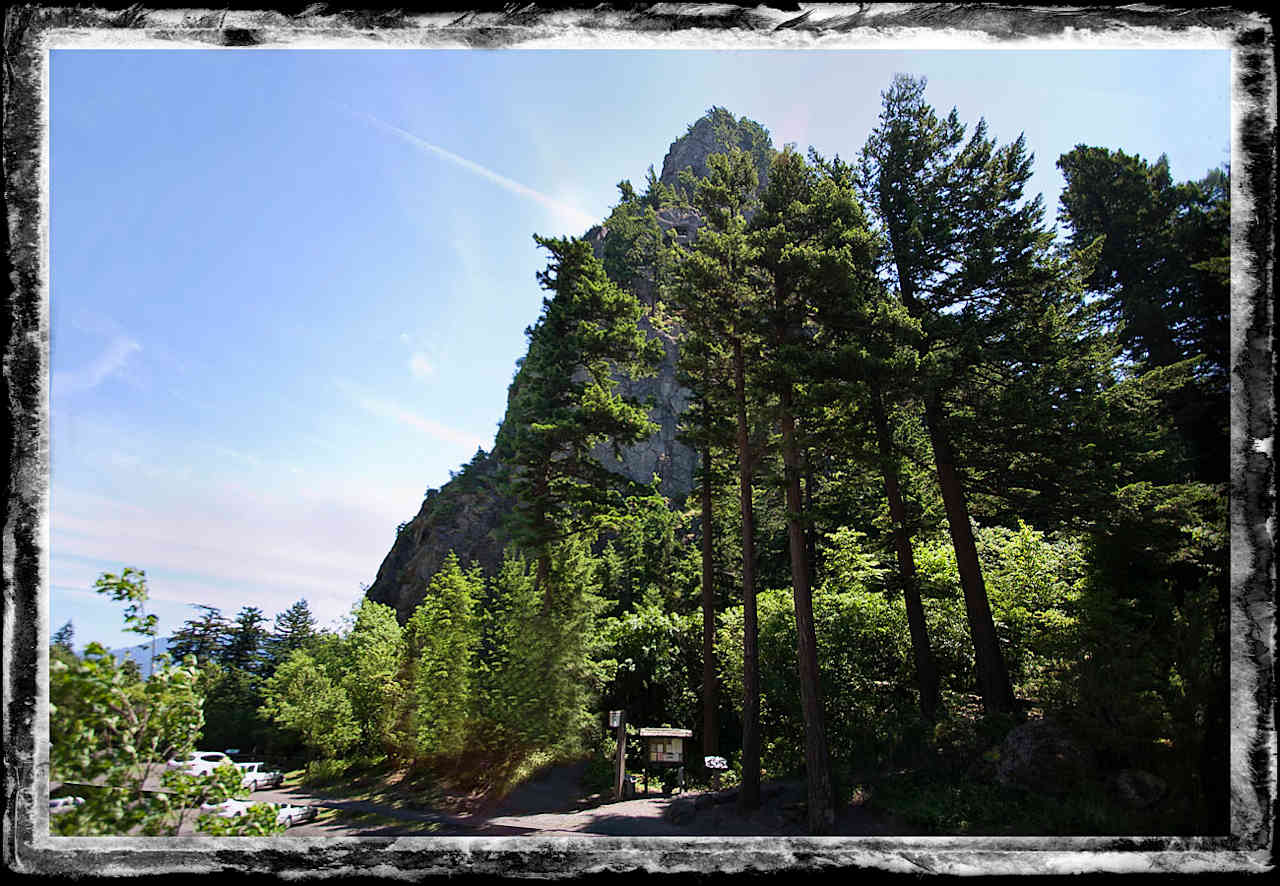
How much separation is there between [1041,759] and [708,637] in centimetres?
797

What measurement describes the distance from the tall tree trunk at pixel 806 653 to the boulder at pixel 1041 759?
209 centimetres

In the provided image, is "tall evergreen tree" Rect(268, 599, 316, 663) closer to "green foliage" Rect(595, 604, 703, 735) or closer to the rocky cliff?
"green foliage" Rect(595, 604, 703, 735)

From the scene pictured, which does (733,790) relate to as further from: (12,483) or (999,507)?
(12,483)

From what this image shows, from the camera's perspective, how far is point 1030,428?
10.7 metres

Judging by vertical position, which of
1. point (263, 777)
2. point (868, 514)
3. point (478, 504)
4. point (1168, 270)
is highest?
point (1168, 270)

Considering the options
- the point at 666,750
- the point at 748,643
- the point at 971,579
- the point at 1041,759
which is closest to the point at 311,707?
the point at 666,750

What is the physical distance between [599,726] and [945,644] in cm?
741

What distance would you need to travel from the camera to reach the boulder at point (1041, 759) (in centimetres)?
647

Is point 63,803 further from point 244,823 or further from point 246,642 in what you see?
point 246,642

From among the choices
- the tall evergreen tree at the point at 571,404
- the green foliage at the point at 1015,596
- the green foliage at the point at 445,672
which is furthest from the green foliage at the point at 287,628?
the green foliage at the point at 1015,596

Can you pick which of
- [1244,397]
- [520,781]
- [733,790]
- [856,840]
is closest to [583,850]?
[856,840]

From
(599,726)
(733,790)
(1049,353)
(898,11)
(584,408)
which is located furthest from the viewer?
(584,408)

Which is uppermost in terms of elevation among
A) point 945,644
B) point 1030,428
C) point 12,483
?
point 1030,428

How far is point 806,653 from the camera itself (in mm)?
9664
